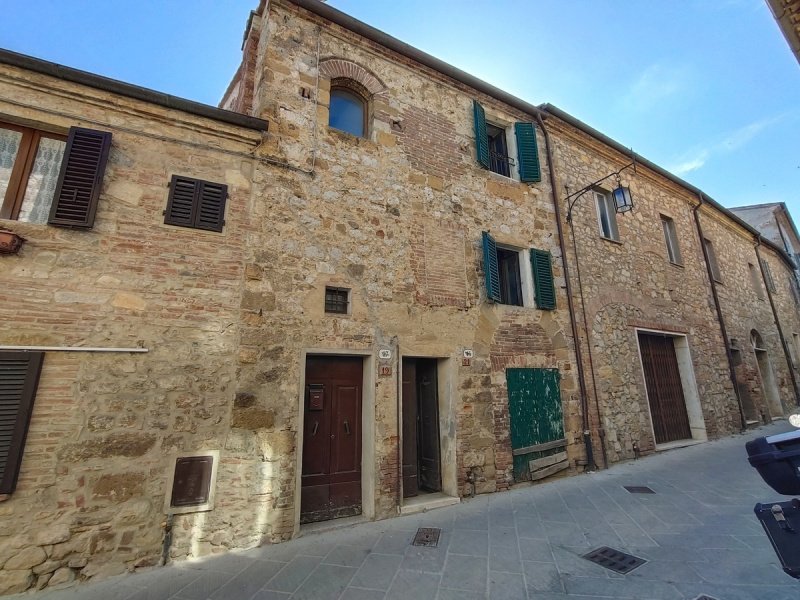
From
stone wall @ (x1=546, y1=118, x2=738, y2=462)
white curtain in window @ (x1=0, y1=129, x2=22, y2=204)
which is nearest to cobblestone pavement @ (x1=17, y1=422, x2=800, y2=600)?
stone wall @ (x1=546, y1=118, x2=738, y2=462)

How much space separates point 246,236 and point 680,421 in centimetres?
1002

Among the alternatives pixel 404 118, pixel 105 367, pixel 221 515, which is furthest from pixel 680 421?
pixel 105 367

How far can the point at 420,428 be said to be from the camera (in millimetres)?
5691

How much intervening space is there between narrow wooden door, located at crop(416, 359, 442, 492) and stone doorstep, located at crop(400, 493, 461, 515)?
27 centimetres

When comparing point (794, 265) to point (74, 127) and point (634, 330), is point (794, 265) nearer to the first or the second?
point (634, 330)

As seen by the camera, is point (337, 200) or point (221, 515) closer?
point (221, 515)

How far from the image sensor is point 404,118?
6.23m

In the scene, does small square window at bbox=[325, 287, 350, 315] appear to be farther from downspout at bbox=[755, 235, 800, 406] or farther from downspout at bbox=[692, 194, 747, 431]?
downspout at bbox=[755, 235, 800, 406]

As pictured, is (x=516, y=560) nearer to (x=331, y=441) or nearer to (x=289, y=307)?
(x=331, y=441)

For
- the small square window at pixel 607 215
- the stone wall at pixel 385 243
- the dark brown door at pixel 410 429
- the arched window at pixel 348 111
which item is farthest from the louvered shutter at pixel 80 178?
the small square window at pixel 607 215

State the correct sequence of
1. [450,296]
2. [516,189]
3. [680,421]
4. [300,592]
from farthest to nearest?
1. [680,421]
2. [516,189]
3. [450,296]
4. [300,592]

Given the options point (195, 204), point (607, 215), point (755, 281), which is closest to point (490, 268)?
point (195, 204)

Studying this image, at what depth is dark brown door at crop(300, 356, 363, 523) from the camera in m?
4.50

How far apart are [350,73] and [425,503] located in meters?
6.39
